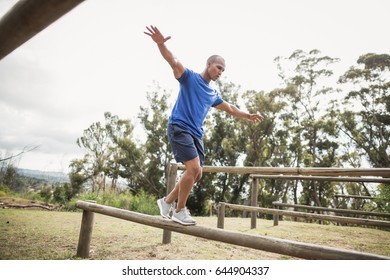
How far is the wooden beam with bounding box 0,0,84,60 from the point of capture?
0.53 meters

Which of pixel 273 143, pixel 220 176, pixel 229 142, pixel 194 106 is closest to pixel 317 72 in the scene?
pixel 273 143

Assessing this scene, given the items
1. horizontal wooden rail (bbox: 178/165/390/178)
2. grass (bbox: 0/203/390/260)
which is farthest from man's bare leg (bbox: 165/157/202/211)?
horizontal wooden rail (bbox: 178/165/390/178)

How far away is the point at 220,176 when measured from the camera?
21.2 m

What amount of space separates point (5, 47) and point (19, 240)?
13.9 ft

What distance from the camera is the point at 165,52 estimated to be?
7.37ft

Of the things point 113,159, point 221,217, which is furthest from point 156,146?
point 221,217

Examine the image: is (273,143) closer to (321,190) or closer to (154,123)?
(321,190)

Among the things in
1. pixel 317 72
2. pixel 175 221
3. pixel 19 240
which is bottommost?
pixel 19 240

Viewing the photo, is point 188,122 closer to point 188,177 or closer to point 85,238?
point 188,177

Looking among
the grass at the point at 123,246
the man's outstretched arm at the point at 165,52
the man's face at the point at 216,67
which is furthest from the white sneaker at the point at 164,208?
the man's face at the point at 216,67

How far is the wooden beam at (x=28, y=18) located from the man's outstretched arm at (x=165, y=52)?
5.08ft

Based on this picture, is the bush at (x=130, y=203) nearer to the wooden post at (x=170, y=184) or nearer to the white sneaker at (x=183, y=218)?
the wooden post at (x=170, y=184)

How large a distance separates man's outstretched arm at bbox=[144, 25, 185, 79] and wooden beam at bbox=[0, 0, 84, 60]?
60.9 inches

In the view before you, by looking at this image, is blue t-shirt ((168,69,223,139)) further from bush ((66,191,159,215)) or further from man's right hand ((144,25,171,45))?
bush ((66,191,159,215))
